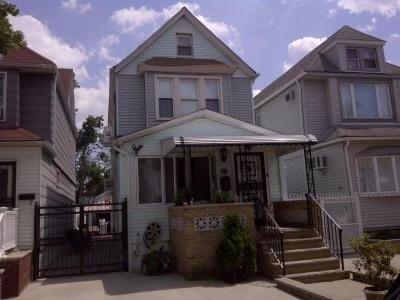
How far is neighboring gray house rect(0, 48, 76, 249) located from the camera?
37.5ft

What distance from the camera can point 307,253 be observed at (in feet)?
34.0

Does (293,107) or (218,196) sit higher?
(293,107)

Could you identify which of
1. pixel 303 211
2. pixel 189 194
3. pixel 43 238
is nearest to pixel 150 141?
pixel 189 194

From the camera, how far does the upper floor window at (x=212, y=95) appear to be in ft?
52.5

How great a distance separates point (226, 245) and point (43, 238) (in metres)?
5.69

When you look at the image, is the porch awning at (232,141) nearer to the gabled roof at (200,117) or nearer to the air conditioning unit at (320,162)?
the gabled roof at (200,117)

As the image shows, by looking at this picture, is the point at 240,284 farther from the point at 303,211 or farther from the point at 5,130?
the point at 5,130

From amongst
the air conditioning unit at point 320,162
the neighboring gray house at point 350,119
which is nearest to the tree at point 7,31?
the neighboring gray house at point 350,119

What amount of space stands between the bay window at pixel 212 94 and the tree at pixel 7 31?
8.57m

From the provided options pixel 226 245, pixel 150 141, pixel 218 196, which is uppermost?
pixel 150 141

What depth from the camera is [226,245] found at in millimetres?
9812

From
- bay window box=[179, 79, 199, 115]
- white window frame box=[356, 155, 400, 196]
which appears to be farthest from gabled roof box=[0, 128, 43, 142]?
white window frame box=[356, 155, 400, 196]

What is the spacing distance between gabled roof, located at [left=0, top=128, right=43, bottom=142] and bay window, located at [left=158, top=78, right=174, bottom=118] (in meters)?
4.91

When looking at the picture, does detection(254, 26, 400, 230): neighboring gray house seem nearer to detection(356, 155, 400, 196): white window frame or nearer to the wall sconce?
detection(356, 155, 400, 196): white window frame
